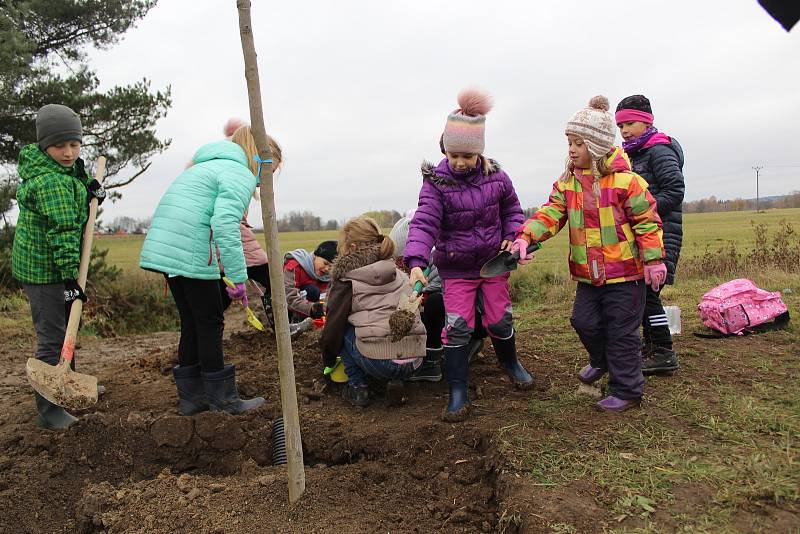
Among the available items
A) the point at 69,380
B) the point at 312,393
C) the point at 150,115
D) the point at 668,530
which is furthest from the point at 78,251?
the point at 150,115

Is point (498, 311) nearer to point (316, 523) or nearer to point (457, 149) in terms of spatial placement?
point (457, 149)

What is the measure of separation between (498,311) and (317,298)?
219 centimetres

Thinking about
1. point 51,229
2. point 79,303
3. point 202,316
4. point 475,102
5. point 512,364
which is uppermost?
point 475,102

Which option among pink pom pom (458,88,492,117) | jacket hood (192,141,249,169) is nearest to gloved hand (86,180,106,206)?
jacket hood (192,141,249,169)

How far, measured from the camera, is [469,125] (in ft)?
11.7

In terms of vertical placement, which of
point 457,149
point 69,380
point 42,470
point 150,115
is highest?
point 150,115

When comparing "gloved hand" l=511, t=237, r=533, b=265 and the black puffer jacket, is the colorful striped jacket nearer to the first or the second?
"gloved hand" l=511, t=237, r=533, b=265

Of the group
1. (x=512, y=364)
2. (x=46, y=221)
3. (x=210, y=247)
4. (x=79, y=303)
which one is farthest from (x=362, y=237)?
(x=46, y=221)

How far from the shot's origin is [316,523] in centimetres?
260

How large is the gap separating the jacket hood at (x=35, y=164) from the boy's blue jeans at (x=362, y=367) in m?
2.12

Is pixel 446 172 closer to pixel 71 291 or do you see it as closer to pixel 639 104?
pixel 639 104

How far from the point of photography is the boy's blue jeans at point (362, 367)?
3.96 meters

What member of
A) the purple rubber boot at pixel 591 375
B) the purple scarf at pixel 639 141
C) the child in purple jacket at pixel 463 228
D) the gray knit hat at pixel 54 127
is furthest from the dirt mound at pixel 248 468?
the purple scarf at pixel 639 141

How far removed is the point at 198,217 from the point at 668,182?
10.2 feet
